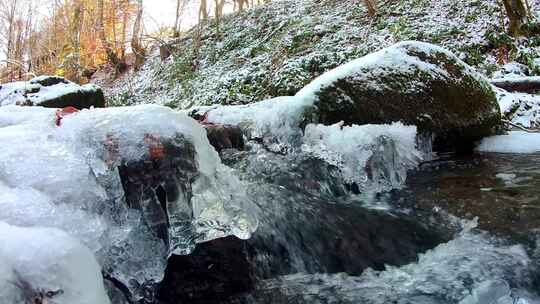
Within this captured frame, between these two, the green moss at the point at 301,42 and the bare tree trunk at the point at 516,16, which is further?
the green moss at the point at 301,42

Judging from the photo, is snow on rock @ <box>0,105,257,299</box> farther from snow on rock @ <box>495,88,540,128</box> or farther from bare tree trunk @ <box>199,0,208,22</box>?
bare tree trunk @ <box>199,0,208,22</box>

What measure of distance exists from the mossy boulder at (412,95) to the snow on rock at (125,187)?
6.31 feet

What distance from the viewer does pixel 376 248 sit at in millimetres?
2715

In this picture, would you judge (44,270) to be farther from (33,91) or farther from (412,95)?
(33,91)

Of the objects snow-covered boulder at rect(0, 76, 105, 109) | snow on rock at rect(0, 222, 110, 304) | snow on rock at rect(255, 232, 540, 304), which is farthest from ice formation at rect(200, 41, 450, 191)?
snow-covered boulder at rect(0, 76, 105, 109)

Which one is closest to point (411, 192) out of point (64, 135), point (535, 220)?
point (535, 220)

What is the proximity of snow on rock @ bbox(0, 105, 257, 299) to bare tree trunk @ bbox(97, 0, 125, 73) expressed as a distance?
15091 mm

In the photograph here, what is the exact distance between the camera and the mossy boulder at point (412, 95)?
4.16m

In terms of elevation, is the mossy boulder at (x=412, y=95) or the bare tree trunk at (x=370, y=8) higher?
the bare tree trunk at (x=370, y=8)

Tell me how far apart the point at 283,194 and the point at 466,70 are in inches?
106

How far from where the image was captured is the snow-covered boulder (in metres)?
7.78

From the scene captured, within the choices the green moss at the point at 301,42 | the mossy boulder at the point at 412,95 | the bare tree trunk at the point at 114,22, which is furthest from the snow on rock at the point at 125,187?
the bare tree trunk at the point at 114,22

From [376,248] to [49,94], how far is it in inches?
281

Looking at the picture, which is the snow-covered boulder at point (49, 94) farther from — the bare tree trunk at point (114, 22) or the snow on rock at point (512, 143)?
the bare tree trunk at point (114, 22)
